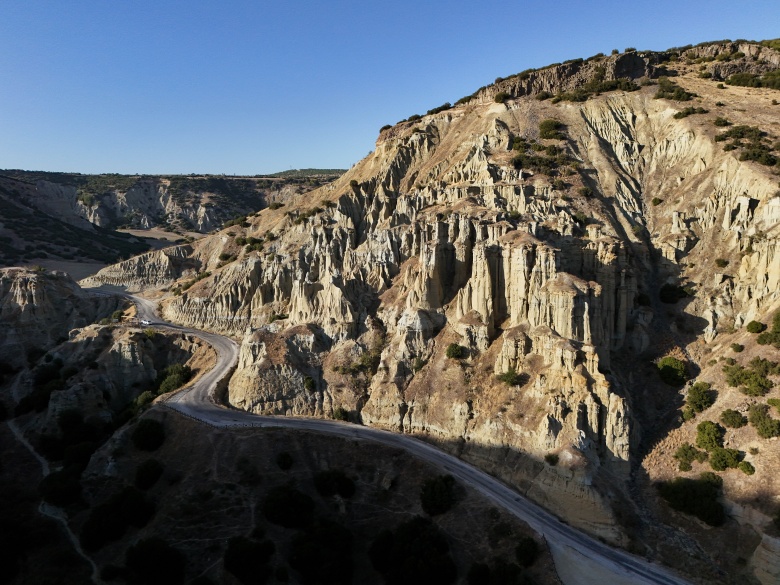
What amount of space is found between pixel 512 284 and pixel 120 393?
47511mm

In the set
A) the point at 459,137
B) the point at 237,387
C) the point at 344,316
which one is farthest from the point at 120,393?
the point at 459,137

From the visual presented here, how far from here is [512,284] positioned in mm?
49750

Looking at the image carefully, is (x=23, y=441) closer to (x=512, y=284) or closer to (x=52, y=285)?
(x=52, y=285)

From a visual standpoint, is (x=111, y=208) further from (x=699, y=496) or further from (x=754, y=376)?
(x=754, y=376)

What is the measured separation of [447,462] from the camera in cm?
4269

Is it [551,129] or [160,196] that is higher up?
[551,129]

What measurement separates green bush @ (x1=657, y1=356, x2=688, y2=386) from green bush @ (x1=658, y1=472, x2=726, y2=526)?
411 inches

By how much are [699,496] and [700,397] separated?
9823 mm

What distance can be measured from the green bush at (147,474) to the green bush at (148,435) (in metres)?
2.79

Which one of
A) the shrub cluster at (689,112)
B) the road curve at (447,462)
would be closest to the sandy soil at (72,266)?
the road curve at (447,462)

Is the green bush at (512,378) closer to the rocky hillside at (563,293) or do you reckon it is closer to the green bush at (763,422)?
the rocky hillside at (563,293)

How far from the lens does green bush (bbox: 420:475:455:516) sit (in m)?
37.1

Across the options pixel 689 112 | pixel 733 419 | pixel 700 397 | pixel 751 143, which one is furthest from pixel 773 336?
pixel 689 112

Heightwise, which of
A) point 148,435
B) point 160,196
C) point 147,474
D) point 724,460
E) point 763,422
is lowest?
point 147,474
